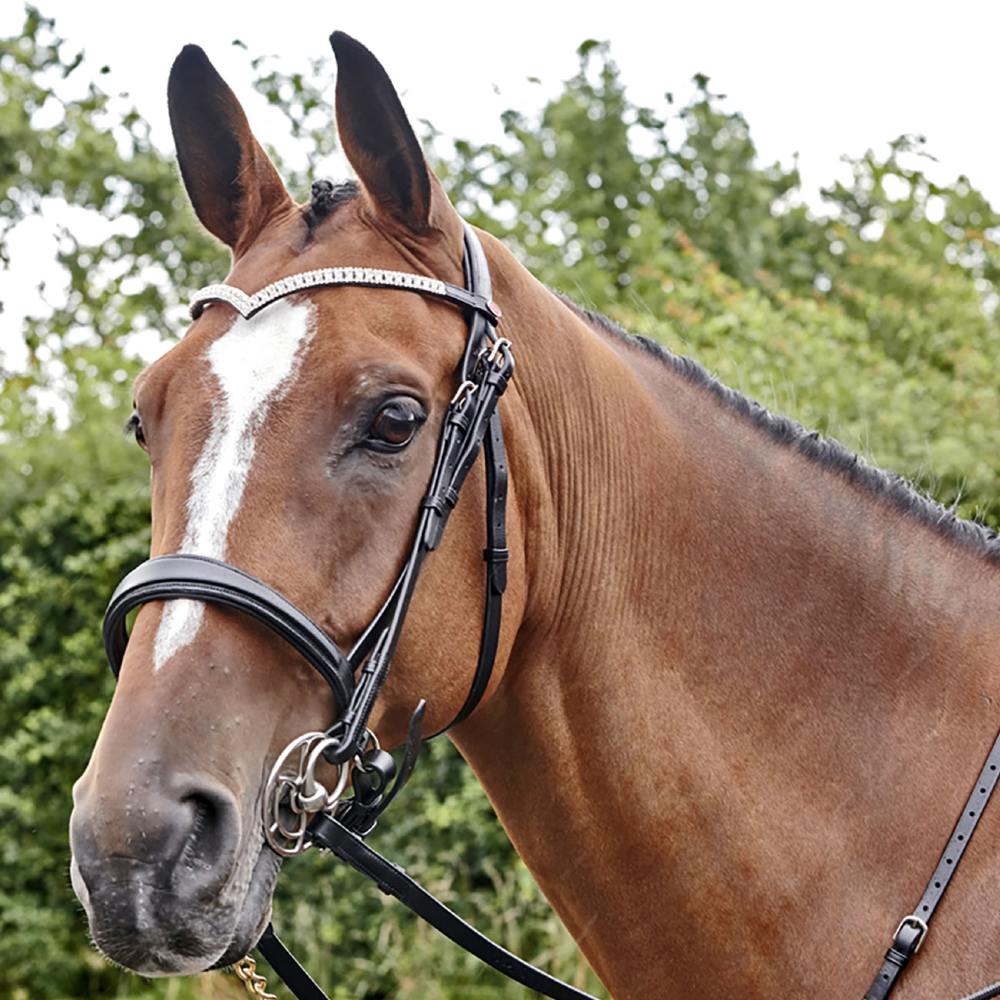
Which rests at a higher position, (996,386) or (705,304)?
(705,304)

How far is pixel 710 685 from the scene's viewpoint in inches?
102

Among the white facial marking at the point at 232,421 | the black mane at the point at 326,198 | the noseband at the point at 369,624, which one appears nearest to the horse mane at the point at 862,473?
the noseband at the point at 369,624

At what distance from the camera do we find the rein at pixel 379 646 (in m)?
2.14

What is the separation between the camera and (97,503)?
8078mm

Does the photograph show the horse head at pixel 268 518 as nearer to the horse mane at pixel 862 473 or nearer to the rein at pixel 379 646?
the rein at pixel 379 646

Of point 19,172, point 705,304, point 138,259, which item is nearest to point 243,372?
point 705,304

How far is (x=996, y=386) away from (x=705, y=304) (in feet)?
8.79

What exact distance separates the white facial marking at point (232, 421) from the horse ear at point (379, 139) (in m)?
0.35

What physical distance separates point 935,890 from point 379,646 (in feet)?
3.94

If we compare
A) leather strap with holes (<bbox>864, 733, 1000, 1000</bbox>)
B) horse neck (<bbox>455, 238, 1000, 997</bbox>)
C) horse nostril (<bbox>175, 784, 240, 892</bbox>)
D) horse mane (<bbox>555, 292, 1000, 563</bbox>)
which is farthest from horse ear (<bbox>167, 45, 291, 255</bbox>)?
leather strap with holes (<bbox>864, 733, 1000, 1000</bbox>)

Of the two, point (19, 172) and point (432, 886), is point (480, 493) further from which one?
point (19, 172)

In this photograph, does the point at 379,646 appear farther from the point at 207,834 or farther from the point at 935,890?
the point at 935,890

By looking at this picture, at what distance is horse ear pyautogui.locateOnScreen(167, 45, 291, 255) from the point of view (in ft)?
8.89

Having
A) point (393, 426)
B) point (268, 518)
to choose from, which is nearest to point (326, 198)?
point (393, 426)
